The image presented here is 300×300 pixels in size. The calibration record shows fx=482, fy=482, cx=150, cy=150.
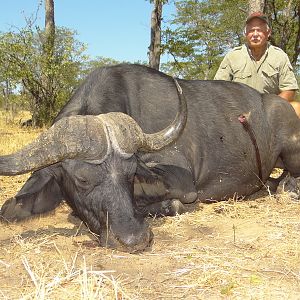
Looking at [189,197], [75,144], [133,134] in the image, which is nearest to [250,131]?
[189,197]

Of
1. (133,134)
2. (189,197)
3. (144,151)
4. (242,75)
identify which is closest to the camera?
(133,134)

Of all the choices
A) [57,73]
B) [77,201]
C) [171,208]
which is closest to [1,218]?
[77,201]

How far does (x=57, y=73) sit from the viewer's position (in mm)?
15836

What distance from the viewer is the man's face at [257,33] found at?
717 cm

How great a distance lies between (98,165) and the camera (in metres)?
3.88

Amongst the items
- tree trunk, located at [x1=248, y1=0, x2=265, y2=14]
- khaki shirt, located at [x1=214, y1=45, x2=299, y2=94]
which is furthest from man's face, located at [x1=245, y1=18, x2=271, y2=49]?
tree trunk, located at [x1=248, y1=0, x2=265, y2=14]

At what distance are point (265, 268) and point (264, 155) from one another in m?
2.89

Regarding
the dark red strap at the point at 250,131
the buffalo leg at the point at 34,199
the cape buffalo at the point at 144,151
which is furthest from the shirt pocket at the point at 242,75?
the buffalo leg at the point at 34,199

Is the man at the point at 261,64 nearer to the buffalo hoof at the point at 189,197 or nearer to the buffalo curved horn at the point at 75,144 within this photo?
the buffalo hoof at the point at 189,197

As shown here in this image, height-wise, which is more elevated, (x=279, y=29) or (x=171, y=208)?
(x=279, y=29)

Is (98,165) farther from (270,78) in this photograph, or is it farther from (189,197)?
(270,78)

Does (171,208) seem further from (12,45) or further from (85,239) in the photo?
(12,45)

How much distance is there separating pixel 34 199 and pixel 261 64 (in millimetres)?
4233

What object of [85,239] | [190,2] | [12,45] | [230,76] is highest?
[190,2]
